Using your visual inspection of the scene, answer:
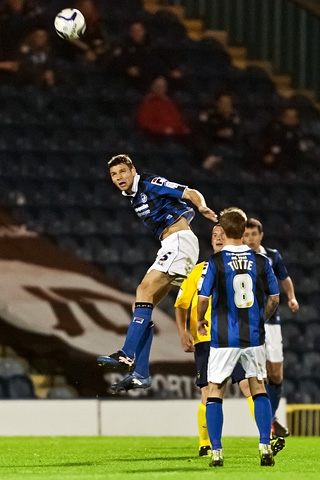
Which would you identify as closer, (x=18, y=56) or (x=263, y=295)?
(x=263, y=295)

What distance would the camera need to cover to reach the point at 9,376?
10.2m

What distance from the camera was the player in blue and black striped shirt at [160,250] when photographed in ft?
21.2

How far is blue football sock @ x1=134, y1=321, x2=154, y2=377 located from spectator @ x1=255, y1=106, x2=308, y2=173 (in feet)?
18.4

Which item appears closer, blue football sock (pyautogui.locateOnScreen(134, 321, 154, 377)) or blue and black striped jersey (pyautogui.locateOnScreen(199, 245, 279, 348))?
blue and black striped jersey (pyautogui.locateOnScreen(199, 245, 279, 348))

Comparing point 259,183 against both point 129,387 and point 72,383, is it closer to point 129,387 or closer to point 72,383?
point 72,383

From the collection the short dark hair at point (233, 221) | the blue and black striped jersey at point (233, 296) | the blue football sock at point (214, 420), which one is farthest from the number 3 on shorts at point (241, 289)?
the blue football sock at point (214, 420)

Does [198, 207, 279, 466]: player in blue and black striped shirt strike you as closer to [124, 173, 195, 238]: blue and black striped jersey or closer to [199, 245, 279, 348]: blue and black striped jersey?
[199, 245, 279, 348]: blue and black striped jersey

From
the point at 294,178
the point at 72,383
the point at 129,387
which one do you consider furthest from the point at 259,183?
the point at 129,387

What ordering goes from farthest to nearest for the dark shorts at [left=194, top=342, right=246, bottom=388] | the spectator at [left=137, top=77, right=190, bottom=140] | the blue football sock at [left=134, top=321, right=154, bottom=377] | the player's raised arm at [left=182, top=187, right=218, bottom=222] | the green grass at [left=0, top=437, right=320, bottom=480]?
1. the spectator at [left=137, top=77, right=190, bottom=140]
2. the dark shorts at [left=194, top=342, right=246, bottom=388]
3. the blue football sock at [left=134, top=321, right=154, bottom=377]
4. the player's raised arm at [left=182, top=187, right=218, bottom=222]
5. the green grass at [left=0, top=437, right=320, bottom=480]

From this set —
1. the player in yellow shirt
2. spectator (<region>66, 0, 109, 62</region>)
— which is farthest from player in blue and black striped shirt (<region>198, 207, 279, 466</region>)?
spectator (<region>66, 0, 109, 62</region>)

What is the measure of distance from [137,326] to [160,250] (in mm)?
504

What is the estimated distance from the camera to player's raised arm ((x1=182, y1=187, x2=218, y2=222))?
5922 millimetres

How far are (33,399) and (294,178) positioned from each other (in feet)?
13.4

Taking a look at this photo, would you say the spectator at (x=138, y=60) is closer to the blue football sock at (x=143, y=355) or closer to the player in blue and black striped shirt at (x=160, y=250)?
the player in blue and black striped shirt at (x=160, y=250)
